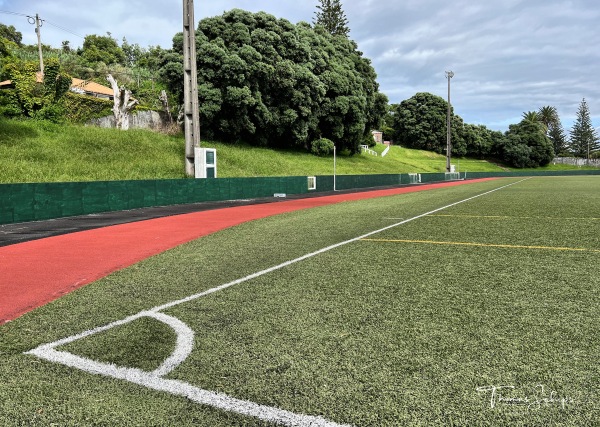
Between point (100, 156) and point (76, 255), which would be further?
point (100, 156)

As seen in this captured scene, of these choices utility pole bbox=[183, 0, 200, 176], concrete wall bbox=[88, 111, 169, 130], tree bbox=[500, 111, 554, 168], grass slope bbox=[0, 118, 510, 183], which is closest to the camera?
grass slope bbox=[0, 118, 510, 183]

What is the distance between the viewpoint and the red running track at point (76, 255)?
5.91 metres

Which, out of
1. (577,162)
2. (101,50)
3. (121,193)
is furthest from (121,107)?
(577,162)

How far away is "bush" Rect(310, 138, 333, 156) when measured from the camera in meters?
48.3

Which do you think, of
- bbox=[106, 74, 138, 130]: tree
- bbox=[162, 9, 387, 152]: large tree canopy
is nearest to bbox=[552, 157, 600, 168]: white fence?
bbox=[162, 9, 387, 152]: large tree canopy

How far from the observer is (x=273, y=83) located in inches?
1677

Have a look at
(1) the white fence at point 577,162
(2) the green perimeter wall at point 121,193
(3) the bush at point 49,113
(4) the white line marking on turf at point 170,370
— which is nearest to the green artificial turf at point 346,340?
(4) the white line marking on turf at point 170,370

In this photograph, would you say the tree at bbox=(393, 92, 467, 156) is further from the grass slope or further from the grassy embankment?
the grassy embankment

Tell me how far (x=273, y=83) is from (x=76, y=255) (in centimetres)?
3668

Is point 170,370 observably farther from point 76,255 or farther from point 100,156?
point 100,156

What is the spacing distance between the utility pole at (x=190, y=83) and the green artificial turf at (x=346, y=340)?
59.1 feet

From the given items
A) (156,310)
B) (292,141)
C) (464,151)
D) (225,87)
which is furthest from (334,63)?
(156,310)

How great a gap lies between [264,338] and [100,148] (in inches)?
1109

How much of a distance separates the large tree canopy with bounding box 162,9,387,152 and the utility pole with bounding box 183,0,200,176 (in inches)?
482
